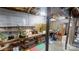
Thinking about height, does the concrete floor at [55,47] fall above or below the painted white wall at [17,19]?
below

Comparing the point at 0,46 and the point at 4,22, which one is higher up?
the point at 4,22

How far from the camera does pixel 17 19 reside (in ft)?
4.69

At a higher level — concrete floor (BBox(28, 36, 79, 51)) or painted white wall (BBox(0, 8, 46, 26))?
painted white wall (BBox(0, 8, 46, 26))

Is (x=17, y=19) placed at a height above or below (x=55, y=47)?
above

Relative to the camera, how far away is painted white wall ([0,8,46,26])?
141 cm

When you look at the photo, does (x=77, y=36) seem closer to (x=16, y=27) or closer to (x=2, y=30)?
(x=16, y=27)

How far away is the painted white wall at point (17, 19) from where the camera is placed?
141 centimetres

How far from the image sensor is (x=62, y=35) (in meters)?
1.47

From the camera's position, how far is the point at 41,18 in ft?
4.77
